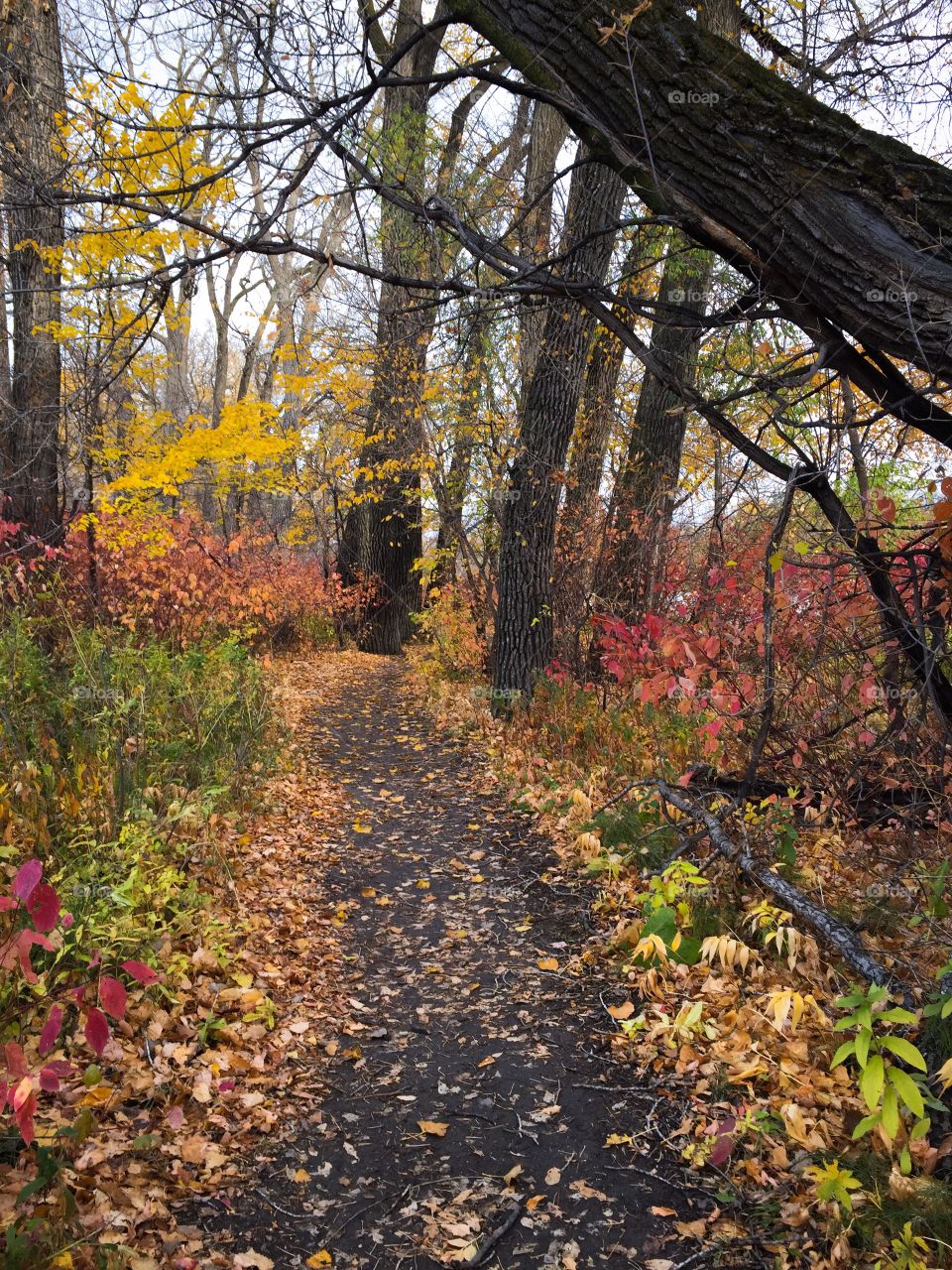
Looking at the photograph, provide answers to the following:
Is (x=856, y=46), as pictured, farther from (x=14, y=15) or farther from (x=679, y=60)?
(x=14, y=15)

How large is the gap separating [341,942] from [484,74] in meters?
4.46

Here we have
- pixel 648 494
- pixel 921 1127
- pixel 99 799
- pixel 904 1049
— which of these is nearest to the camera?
pixel 904 1049

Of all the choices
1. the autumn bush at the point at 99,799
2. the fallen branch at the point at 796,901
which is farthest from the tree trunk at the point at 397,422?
the fallen branch at the point at 796,901

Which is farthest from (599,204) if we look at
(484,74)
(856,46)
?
(484,74)

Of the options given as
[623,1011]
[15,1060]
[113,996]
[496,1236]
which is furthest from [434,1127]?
[15,1060]

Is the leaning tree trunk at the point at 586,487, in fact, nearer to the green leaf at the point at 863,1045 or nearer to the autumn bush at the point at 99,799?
the autumn bush at the point at 99,799

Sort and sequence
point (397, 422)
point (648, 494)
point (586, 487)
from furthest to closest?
point (397, 422) < point (586, 487) < point (648, 494)

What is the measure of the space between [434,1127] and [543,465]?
635 centimetres

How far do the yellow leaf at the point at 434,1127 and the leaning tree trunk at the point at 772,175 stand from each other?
3241mm

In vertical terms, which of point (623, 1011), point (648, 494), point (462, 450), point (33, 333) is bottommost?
point (623, 1011)

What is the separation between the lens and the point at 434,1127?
10.8 ft

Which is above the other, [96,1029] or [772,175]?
[772,175]

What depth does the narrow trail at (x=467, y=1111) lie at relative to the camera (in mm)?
2748

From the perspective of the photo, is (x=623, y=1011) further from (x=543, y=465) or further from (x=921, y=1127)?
(x=543, y=465)
